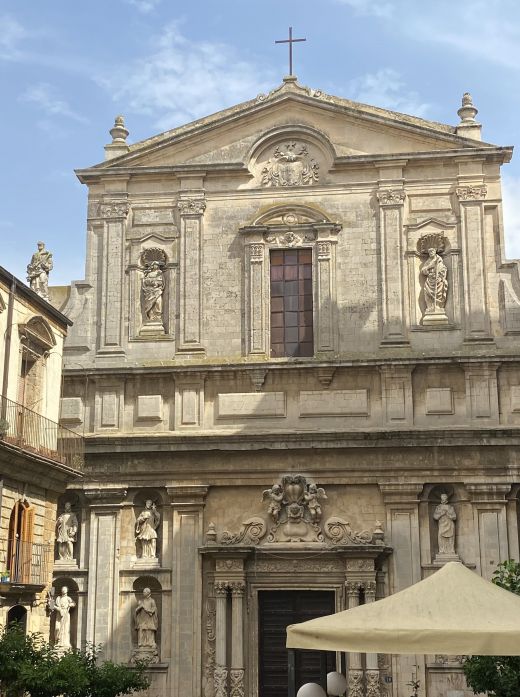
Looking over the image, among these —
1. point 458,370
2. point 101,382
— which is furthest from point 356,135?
point 101,382

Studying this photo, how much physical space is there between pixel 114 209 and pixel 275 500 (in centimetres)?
672

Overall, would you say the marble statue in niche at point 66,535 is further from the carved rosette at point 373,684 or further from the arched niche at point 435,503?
the arched niche at point 435,503

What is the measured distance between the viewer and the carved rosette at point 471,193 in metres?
21.1

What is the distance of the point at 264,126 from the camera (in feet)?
72.7

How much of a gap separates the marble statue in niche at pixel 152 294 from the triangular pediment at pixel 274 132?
6.86ft

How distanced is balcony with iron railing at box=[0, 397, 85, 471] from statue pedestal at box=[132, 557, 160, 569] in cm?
214

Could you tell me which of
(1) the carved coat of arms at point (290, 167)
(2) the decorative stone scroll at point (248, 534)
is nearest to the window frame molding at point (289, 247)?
(1) the carved coat of arms at point (290, 167)

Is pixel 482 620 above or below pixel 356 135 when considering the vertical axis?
below

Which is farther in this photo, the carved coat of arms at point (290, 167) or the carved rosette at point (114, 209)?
the carved rosette at point (114, 209)

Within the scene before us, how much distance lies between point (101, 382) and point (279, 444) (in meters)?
3.65

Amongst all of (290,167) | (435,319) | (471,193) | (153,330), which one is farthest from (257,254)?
(471,193)

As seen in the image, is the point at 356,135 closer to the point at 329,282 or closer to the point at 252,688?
the point at 329,282

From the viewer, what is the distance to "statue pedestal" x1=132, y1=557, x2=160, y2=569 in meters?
20.0

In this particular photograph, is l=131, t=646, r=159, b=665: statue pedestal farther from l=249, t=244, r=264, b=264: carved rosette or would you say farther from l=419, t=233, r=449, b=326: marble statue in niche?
l=419, t=233, r=449, b=326: marble statue in niche
